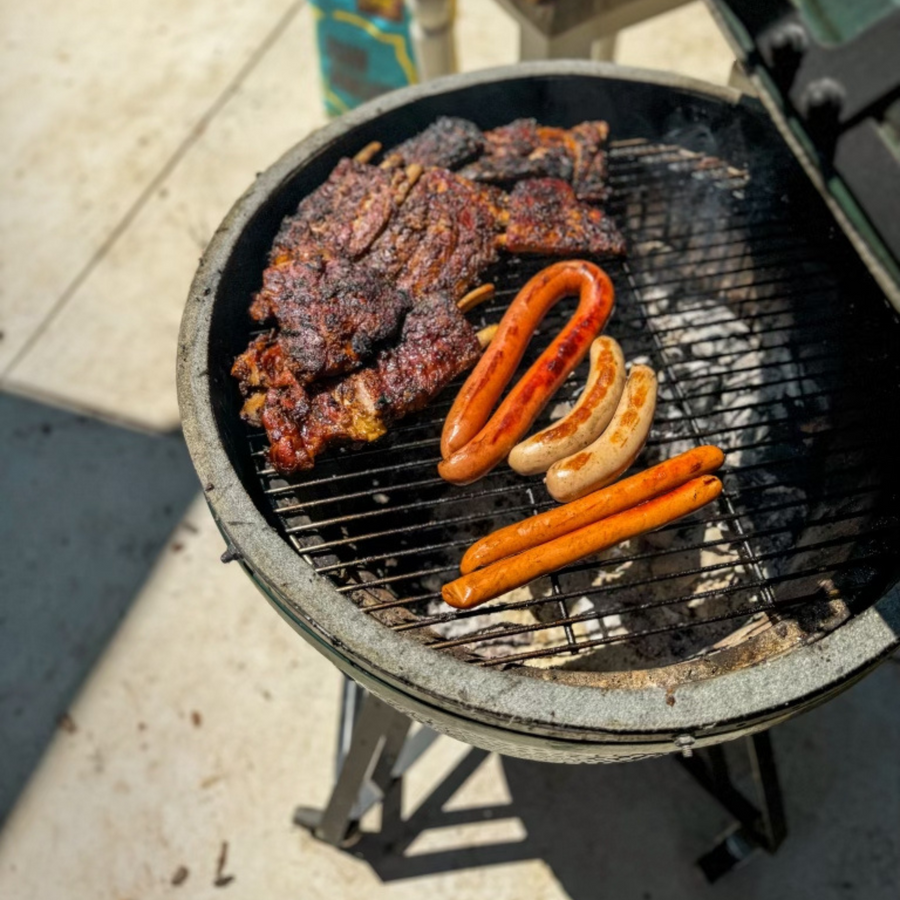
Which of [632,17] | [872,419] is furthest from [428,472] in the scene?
[632,17]

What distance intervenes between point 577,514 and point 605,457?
0.68 ft

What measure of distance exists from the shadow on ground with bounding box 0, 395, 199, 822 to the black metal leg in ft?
10.1

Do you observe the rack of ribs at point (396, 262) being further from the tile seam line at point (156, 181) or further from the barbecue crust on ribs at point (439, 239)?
the tile seam line at point (156, 181)

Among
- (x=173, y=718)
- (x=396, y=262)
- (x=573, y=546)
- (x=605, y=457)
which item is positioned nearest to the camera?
(x=573, y=546)

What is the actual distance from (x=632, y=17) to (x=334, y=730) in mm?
3895

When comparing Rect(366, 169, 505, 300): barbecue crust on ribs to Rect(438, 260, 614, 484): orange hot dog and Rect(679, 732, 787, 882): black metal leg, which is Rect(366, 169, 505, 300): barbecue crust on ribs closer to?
Rect(438, 260, 614, 484): orange hot dog

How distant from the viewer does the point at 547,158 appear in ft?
10.2

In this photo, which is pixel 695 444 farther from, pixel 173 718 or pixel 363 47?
pixel 363 47

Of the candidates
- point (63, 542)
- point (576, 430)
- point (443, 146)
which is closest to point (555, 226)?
point (443, 146)

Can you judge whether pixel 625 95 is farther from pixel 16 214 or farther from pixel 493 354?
pixel 16 214

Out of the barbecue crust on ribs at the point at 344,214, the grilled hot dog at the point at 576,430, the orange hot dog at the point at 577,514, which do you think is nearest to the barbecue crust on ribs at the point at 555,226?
the barbecue crust on ribs at the point at 344,214

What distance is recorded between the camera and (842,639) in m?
2.00

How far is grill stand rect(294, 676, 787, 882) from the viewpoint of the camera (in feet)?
10.4

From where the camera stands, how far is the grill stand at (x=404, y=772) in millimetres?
3168
